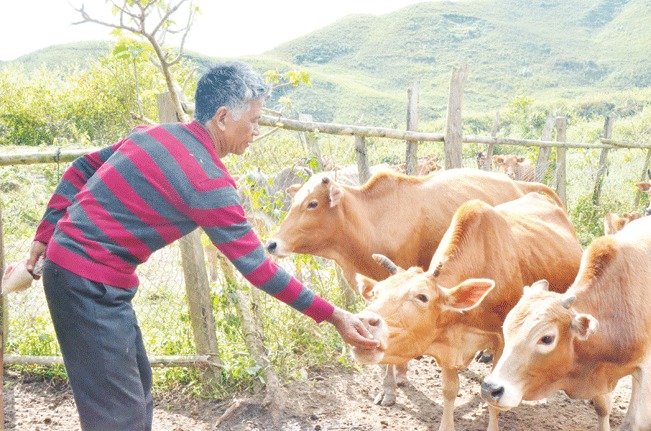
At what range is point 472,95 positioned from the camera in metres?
93.0

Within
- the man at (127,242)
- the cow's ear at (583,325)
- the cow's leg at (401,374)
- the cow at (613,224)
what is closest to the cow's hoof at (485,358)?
the cow's leg at (401,374)

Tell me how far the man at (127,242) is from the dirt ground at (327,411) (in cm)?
209

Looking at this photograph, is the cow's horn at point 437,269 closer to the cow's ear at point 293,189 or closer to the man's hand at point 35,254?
the cow's ear at point 293,189

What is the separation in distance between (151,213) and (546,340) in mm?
2324

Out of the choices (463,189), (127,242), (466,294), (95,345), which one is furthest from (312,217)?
(95,345)

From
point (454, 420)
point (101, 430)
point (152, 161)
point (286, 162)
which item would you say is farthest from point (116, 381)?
point (286, 162)

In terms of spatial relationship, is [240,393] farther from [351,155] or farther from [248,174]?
[351,155]

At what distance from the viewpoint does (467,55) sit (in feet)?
351

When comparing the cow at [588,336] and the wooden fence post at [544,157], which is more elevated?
the cow at [588,336]

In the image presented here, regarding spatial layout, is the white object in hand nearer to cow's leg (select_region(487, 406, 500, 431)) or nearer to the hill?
cow's leg (select_region(487, 406, 500, 431))

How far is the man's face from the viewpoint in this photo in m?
2.94

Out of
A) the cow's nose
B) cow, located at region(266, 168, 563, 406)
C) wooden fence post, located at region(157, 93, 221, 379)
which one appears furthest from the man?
cow, located at region(266, 168, 563, 406)

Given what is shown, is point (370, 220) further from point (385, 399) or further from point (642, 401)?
point (642, 401)

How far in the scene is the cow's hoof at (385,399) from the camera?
17.3 ft
